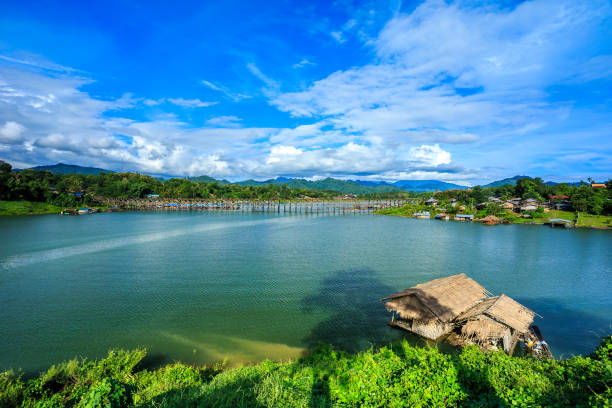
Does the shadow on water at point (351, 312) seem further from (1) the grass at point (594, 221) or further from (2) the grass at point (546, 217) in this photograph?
(1) the grass at point (594, 221)

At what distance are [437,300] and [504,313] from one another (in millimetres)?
2675

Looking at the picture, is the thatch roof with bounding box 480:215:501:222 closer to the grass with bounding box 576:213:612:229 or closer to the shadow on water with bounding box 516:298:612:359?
the grass with bounding box 576:213:612:229

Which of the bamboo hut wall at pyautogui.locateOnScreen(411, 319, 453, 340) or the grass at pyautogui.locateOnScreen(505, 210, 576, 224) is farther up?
the grass at pyautogui.locateOnScreen(505, 210, 576, 224)

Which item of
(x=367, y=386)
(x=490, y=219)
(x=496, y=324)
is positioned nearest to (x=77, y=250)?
(x=367, y=386)

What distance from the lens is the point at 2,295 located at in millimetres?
18562

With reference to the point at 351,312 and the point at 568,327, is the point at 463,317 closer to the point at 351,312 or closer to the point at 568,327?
the point at 351,312

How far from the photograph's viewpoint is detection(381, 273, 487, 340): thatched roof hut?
1277cm

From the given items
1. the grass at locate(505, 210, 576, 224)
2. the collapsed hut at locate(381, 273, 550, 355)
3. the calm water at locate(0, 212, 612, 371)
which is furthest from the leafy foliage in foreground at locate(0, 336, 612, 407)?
the grass at locate(505, 210, 576, 224)

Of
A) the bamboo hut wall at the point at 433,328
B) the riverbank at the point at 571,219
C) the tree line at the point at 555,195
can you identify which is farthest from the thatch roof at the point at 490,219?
the bamboo hut wall at the point at 433,328

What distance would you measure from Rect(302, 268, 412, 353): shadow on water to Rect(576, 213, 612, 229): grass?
5258 centimetres

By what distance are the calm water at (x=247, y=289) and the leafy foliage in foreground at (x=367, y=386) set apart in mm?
4413

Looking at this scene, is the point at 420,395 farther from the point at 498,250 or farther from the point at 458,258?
the point at 498,250

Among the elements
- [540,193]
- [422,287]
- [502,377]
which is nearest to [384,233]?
[422,287]

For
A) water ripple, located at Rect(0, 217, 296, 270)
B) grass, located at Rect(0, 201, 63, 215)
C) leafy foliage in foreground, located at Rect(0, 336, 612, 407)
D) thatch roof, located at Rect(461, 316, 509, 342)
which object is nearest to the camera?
leafy foliage in foreground, located at Rect(0, 336, 612, 407)
